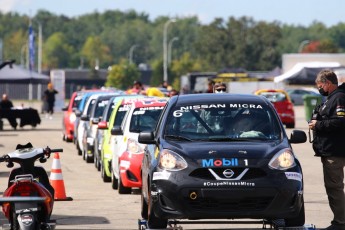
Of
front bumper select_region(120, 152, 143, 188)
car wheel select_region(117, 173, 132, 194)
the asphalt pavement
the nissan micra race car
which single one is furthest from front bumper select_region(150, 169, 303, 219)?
car wheel select_region(117, 173, 132, 194)

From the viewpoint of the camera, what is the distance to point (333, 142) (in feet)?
46.7

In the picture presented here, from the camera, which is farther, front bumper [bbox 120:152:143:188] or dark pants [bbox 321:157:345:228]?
front bumper [bbox 120:152:143:188]

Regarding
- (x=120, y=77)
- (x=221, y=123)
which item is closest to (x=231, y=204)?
(x=221, y=123)

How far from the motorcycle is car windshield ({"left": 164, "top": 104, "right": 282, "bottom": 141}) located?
1.96 meters

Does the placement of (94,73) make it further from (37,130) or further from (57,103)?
(37,130)

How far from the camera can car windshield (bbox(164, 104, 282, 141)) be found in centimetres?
1388

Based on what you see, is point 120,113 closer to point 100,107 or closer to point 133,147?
point 133,147

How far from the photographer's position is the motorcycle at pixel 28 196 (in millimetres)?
11461

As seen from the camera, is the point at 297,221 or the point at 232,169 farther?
the point at 297,221

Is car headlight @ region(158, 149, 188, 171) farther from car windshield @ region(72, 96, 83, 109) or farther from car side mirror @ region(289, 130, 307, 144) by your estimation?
car windshield @ region(72, 96, 83, 109)

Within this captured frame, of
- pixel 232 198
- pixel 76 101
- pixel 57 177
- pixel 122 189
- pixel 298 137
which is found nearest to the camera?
pixel 232 198

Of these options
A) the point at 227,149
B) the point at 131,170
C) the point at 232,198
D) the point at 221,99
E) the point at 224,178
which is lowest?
the point at 131,170

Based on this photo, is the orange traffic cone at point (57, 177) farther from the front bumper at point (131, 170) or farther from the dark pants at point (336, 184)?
the dark pants at point (336, 184)

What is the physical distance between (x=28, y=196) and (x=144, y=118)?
906cm
